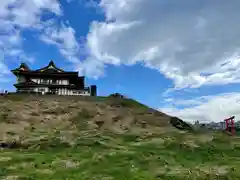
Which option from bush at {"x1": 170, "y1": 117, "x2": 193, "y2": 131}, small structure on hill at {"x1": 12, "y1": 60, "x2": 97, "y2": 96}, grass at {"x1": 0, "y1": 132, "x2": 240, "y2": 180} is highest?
small structure on hill at {"x1": 12, "y1": 60, "x2": 97, "y2": 96}

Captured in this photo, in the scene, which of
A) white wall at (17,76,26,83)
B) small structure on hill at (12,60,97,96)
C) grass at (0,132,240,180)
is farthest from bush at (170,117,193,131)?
white wall at (17,76,26,83)

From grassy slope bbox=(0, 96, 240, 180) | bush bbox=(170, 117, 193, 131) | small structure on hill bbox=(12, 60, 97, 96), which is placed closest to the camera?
grassy slope bbox=(0, 96, 240, 180)

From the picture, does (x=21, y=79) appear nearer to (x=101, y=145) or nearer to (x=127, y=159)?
(x=101, y=145)

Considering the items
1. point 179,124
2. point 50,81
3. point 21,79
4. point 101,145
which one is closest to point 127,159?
point 101,145

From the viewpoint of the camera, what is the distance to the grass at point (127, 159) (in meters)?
21.2

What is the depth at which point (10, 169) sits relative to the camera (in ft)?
74.1

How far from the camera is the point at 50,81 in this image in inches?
3152

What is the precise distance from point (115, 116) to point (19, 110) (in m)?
17.5

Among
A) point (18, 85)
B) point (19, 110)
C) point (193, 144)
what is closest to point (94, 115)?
point (19, 110)

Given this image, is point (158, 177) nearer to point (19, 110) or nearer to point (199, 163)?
point (199, 163)

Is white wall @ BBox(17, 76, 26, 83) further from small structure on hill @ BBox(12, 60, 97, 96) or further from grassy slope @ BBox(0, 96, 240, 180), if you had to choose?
grassy slope @ BBox(0, 96, 240, 180)

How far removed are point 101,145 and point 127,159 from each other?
24.2 feet

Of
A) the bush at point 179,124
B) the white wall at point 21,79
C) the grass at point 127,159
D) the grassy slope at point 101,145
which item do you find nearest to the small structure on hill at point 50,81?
the white wall at point 21,79

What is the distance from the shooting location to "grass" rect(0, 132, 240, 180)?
21.2m
